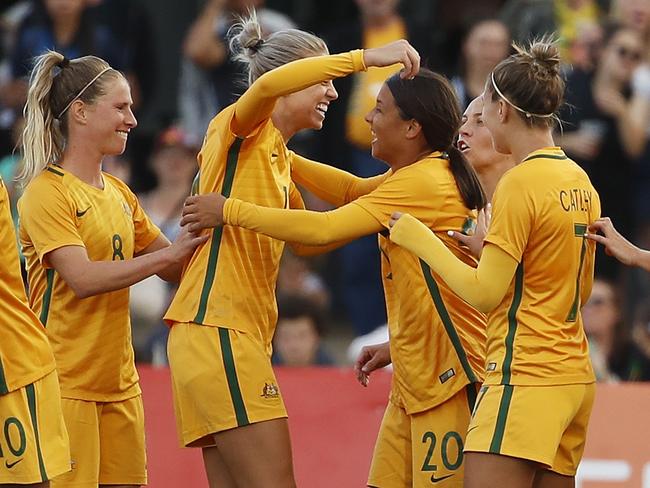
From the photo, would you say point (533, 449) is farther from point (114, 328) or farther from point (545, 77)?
point (114, 328)

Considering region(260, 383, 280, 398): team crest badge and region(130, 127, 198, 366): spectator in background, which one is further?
region(130, 127, 198, 366): spectator in background

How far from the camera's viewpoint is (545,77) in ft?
16.0

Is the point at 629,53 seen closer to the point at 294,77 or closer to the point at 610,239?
the point at 610,239

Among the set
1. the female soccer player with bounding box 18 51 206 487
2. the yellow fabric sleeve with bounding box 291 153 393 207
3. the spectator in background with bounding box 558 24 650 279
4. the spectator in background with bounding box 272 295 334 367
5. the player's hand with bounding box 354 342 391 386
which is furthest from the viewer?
the spectator in background with bounding box 558 24 650 279

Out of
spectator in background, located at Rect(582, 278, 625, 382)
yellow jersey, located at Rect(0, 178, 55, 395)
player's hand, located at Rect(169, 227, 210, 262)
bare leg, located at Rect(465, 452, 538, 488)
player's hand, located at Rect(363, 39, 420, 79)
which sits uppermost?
player's hand, located at Rect(363, 39, 420, 79)

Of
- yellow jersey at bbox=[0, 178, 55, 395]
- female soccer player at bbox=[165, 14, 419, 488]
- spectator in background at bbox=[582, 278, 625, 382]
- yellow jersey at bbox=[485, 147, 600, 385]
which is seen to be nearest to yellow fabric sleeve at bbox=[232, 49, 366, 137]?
female soccer player at bbox=[165, 14, 419, 488]

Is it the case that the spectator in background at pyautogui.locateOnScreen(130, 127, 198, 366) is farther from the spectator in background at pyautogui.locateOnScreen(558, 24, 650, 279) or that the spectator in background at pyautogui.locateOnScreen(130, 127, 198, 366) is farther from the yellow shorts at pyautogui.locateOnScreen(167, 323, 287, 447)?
the yellow shorts at pyautogui.locateOnScreen(167, 323, 287, 447)

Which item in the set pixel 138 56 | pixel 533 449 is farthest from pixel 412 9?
pixel 533 449

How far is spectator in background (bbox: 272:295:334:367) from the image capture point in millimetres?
8641

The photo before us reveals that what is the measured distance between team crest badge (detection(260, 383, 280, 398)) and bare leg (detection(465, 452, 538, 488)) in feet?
2.65

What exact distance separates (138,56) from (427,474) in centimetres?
580

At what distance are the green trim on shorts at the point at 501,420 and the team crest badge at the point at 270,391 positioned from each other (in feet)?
2.84

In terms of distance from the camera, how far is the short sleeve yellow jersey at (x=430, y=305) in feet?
16.8

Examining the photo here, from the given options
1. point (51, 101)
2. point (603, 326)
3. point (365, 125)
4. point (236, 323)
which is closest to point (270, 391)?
point (236, 323)
